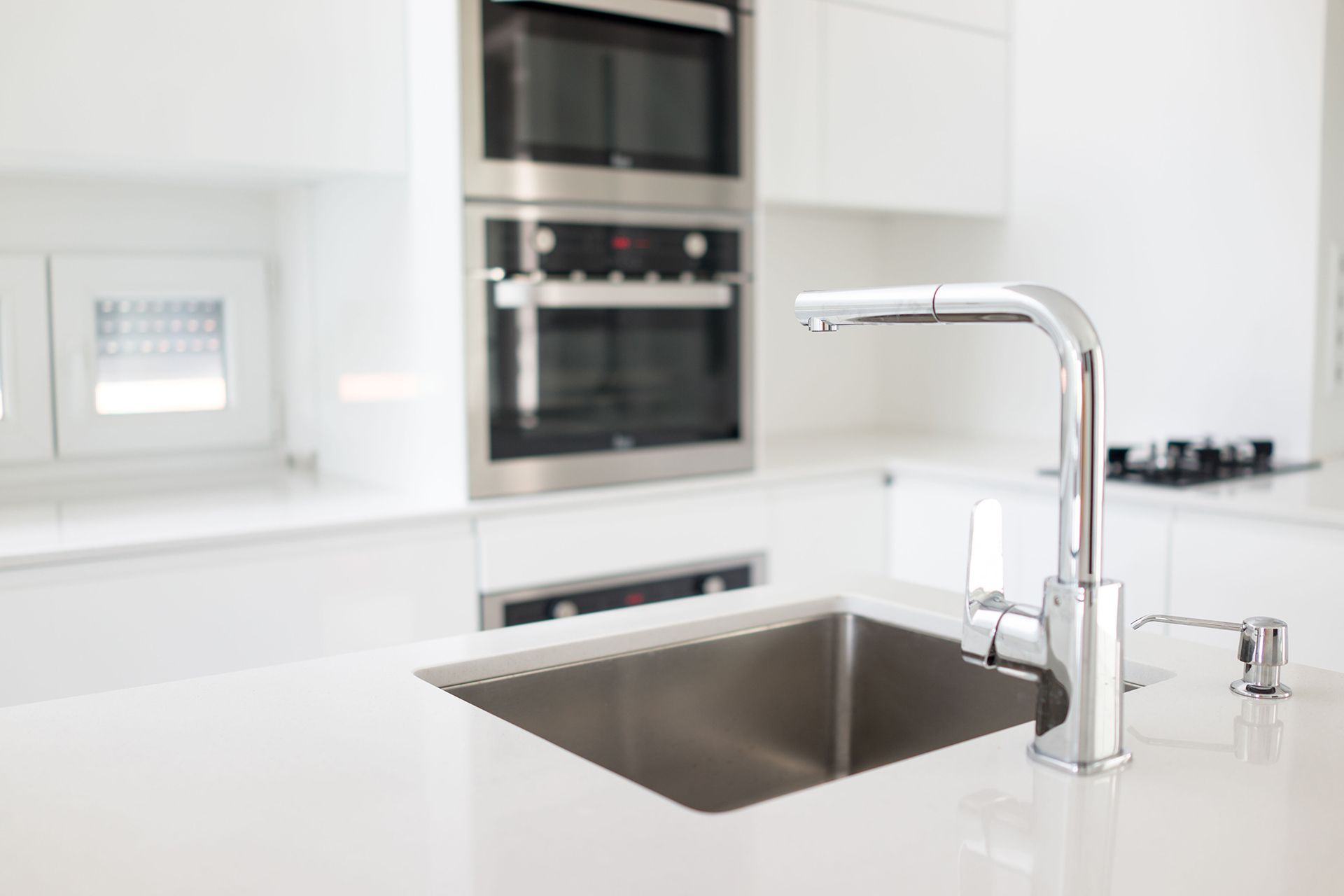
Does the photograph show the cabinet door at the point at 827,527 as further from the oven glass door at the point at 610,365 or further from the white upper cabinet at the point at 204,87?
the white upper cabinet at the point at 204,87

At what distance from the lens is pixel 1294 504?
2.05 metres

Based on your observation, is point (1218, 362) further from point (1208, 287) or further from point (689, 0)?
point (689, 0)

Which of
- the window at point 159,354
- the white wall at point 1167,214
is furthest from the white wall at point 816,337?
the window at point 159,354

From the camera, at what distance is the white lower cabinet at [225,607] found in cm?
179

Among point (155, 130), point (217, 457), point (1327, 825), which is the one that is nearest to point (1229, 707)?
point (1327, 825)

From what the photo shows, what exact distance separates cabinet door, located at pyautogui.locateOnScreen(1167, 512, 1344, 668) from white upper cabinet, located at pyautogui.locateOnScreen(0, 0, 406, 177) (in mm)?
1645

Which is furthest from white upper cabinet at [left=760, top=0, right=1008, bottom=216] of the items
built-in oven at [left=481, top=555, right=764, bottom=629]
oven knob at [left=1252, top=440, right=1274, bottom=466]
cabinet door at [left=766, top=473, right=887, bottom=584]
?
oven knob at [left=1252, top=440, right=1274, bottom=466]

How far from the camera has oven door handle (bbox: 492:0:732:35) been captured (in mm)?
2258

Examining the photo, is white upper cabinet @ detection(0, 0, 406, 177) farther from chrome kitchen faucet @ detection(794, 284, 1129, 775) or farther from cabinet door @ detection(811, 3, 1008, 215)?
chrome kitchen faucet @ detection(794, 284, 1129, 775)

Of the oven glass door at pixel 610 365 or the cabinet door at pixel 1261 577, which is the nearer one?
the cabinet door at pixel 1261 577

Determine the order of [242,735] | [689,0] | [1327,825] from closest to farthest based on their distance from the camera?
[1327,825], [242,735], [689,0]

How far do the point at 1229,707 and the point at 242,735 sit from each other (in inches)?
30.8

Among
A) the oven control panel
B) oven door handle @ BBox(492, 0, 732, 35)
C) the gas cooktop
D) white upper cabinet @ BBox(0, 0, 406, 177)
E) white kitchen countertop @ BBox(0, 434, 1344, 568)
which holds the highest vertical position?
oven door handle @ BBox(492, 0, 732, 35)

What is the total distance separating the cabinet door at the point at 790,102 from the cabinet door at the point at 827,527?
2.17ft
